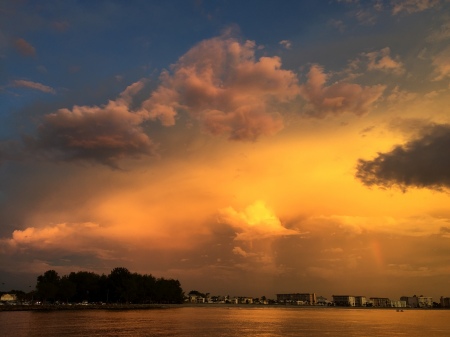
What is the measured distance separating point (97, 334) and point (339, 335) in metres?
55.0

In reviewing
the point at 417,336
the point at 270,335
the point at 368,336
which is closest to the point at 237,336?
the point at 270,335

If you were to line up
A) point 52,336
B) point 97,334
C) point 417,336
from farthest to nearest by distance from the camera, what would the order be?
1. point 417,336
2. point 97,334
3. point 52,336

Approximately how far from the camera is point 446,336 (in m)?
98.9

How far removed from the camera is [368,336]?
97.5 m

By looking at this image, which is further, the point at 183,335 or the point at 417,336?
the point at 417,336

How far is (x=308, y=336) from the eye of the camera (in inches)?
3701

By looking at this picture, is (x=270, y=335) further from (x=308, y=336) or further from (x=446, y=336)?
→ (x=446, y=336)

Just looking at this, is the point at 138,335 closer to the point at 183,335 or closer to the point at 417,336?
the point at 183,335

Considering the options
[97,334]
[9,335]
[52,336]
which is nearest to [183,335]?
[97,334]

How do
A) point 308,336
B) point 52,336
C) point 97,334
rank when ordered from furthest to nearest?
point 308,336, point 97,334, point 52,336

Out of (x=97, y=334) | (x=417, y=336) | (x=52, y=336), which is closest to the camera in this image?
(x=52, y=336)

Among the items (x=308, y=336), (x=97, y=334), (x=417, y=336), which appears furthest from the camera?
(x=417, y=336)

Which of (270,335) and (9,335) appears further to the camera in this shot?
(270,335)

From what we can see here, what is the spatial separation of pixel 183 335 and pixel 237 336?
1178cm
